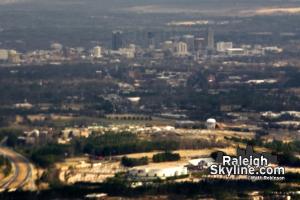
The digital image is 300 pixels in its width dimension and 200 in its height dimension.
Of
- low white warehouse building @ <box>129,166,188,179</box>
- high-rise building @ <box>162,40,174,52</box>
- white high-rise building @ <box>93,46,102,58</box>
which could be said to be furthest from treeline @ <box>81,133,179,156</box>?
high-rise building @ <box>162,40,174,52</box>

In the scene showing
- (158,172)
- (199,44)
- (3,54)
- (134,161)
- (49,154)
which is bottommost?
(199,44)

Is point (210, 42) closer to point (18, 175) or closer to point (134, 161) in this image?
point (134, 161)

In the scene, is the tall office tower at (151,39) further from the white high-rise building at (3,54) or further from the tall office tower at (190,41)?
the white high-rise building at (3,54)

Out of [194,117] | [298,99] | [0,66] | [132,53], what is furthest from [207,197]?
[132,53]

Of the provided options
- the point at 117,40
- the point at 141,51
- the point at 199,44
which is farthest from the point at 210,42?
the point at 117,40

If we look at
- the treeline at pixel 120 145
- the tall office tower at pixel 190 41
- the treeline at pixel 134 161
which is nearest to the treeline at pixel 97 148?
the treeline at pixel 120 145
